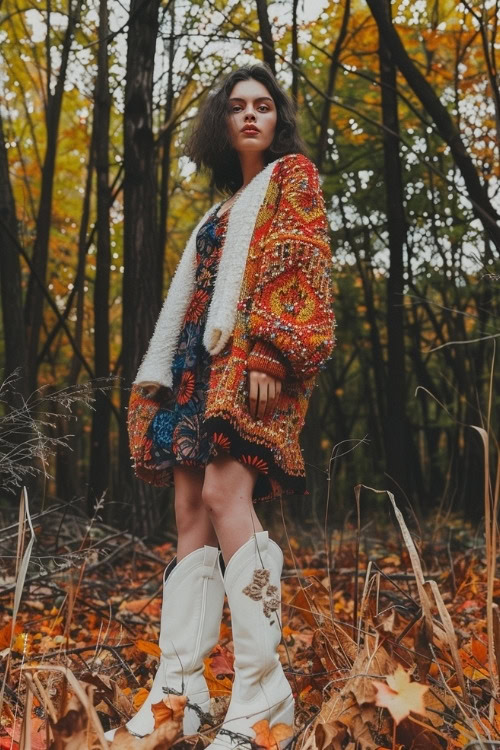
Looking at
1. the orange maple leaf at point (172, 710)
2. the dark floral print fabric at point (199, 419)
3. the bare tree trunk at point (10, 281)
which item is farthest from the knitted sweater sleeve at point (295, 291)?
the bare tree trunk at point (10, 281)

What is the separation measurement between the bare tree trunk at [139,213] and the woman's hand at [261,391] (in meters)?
3.69

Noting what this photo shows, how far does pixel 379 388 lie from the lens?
12.7 m

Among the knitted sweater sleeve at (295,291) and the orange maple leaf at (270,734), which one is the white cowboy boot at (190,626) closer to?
the orange maple leaf at (270,734)

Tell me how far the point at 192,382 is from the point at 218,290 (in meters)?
0.30

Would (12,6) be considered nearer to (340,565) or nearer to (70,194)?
(70,194)

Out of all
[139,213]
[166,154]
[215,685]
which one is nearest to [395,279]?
[139,213]

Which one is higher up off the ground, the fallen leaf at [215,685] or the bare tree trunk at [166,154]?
the bare tree trunk at [166,154]

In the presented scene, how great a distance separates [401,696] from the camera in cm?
124

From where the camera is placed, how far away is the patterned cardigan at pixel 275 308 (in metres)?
2.01

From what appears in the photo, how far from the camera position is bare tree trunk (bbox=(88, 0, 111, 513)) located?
6.96 meters

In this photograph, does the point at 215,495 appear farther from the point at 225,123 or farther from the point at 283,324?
the point at 225,123

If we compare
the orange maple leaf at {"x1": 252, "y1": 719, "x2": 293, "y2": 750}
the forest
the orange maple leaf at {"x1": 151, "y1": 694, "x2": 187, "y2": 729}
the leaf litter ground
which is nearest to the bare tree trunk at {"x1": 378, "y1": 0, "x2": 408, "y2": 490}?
the forest

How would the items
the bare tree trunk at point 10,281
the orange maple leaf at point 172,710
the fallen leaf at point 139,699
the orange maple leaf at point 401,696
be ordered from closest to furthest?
1. the orange maple leaf at point 401,696
2. the orange maple leaf at point 172,710
3. the fallen leaf at point 139,699
4. the bare tree trunk at point 10,281

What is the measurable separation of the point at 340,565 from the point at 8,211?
4.67 metres
